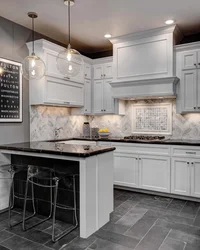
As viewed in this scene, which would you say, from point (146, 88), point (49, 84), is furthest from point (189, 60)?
point (49, 84)

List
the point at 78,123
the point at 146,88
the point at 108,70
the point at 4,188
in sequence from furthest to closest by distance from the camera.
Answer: the point at 78,123 → the point at 108,70 → the point at 146,88 → the point at 4,188

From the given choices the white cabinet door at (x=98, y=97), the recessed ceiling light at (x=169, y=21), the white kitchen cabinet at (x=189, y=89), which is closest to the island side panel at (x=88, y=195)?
the white kitchen cabinet at (x=189, y=89)

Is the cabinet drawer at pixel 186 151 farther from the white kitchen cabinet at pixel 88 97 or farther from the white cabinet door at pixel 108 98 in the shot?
the white kitchen cabinet at pixel 88 97

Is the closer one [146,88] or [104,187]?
[104,187]

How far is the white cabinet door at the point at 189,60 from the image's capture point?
12.2 feet

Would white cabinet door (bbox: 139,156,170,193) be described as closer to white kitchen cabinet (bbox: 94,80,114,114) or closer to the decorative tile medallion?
the decorative tile medallion

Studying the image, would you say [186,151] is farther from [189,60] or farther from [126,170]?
[189,60]

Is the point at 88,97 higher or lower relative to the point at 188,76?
lower

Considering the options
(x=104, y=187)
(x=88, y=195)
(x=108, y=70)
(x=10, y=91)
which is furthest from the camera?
(x=108, y=70)

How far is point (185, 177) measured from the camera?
11.7 ft

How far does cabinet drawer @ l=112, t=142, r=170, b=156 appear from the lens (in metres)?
3.71

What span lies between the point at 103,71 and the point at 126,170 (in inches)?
80.3

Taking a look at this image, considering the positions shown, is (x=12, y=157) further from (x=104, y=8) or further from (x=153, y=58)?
(x=153, y=58)

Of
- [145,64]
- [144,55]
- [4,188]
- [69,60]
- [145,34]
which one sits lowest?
[4,188]
